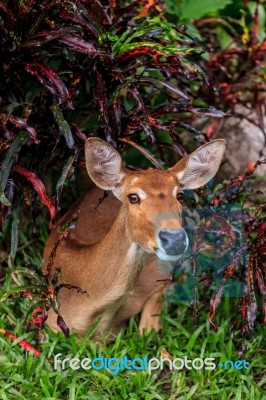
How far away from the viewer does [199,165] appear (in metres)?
2.98

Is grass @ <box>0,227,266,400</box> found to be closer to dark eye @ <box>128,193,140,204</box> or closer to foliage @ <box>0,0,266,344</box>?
foliage @ <box>0,0,266,344</box>

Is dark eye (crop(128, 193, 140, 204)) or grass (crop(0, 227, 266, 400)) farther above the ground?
dark eye (crop(128, 193, 140, 204))

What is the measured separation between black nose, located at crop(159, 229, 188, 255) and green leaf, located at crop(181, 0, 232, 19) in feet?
7.87

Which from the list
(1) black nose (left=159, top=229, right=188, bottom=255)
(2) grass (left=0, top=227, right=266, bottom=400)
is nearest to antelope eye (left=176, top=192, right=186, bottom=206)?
(1) black nose (left=159, top=229, right=188, bottom=255)

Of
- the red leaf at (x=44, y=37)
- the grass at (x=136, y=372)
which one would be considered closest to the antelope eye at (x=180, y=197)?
the grass at (x=136, y=372)

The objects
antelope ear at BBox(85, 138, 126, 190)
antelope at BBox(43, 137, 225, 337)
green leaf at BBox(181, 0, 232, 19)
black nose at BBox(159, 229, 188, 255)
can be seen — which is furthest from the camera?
green leaf at BBox(181, 0, 232, 19)

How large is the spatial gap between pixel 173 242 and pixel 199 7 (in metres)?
2.55

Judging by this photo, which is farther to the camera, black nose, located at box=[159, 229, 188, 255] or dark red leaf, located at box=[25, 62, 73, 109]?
dark red leaf, located at box=[25, 62, 73, 109]

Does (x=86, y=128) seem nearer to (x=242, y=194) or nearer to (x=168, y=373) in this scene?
(x=242, y=194)

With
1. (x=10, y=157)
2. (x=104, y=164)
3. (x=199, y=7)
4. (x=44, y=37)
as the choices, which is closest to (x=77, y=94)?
(x=44, y=37)

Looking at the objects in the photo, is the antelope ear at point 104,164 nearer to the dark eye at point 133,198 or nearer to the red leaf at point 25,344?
the dark eye at point 133,198

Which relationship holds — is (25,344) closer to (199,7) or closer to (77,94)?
(77,94)

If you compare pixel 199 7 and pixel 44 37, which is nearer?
pixel 44 37

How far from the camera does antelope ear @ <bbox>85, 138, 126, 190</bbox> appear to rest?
→ 111 inches
